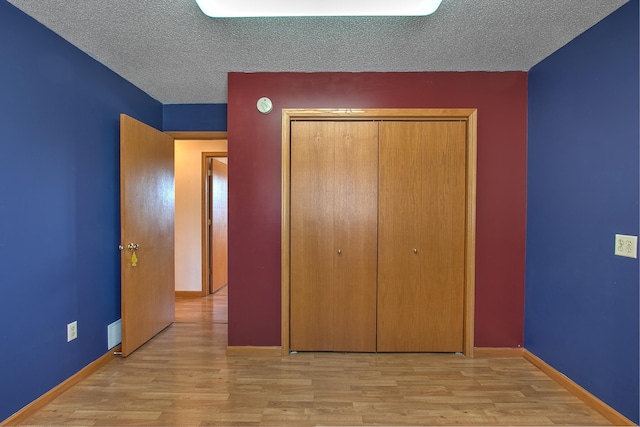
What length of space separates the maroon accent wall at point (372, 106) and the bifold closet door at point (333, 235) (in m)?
0.17

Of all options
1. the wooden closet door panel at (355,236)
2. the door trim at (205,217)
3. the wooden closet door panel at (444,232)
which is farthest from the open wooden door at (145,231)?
the wooden closet door panel at (444,232)

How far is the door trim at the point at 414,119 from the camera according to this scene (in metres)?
2.55

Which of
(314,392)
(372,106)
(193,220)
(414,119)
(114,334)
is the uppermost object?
(372,106)

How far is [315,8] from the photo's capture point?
5.64 feet

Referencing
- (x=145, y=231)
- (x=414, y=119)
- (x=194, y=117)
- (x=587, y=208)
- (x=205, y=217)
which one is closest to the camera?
(x=587, y=208)

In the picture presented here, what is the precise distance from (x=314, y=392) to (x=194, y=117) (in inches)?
114

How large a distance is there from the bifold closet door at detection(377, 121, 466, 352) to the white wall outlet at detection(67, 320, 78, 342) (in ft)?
7.37

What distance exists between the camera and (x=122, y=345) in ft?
8.36

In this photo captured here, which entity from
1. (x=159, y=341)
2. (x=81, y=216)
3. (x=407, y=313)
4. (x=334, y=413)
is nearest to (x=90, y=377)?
(x=159, y=341)

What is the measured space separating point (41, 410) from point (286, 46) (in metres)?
2.77

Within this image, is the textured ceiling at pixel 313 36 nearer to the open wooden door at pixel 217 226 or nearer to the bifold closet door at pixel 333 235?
the bifold closet door at pixel 333 235

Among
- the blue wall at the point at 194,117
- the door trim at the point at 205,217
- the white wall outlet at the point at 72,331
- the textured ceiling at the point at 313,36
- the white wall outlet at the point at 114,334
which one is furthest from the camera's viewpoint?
the door trim at the point at 205,217

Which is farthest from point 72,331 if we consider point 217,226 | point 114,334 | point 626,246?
point 626,246

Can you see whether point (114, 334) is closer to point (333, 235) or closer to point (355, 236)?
point (333, 235)
